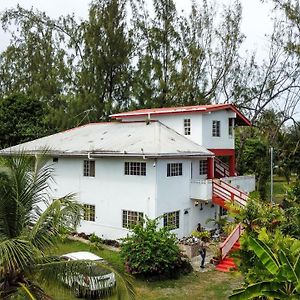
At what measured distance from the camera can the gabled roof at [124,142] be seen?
23.9 meters

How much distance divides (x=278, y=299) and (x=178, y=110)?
1944 cm

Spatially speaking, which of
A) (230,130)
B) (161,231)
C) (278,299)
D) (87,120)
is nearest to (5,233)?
(278,299)

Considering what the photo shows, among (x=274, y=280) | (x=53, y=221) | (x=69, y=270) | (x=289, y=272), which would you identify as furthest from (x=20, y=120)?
(x=289, y=272)

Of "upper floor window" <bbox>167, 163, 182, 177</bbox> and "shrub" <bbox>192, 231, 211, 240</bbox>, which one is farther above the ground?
"upper floor window" <bbox>167, 163, 182, 177</bbox>

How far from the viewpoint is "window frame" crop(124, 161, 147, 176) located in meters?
24.1

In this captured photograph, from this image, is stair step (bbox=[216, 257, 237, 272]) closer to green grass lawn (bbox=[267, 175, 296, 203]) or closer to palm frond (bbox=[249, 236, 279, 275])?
green grass lawn (bbox=[267, 175, 296, 203])

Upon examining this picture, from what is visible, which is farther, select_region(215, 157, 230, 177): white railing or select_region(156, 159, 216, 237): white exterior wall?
select_region(215, 157, 230, 177): white railing

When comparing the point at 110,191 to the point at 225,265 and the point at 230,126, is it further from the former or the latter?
the point at 230,126

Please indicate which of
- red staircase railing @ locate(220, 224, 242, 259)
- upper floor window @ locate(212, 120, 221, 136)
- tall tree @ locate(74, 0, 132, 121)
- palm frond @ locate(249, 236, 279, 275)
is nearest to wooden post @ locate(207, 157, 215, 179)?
upper floor window @ locate(212, 120, 221, 136)

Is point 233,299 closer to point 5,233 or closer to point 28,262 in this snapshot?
point 28,262

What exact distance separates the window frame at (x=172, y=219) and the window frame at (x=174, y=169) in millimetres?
2121

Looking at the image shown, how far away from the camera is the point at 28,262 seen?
928 centimetres

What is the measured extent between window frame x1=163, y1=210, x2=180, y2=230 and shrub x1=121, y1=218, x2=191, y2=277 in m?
3.96

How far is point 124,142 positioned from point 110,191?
9.86ft
